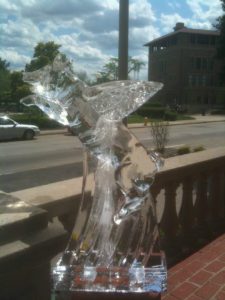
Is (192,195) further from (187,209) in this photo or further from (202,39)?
(202,39)

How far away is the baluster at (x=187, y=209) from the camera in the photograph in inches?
163

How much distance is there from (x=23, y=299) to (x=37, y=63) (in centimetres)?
2404

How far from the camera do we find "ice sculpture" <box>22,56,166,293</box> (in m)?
2.10

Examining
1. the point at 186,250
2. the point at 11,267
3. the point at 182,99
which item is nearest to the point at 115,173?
the point at 11,267

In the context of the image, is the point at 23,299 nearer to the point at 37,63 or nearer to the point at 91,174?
the point at 91,174

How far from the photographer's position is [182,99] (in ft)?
253

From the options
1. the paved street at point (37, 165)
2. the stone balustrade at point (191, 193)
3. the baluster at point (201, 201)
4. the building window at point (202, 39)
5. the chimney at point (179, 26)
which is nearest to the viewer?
the stone balustrade at point (191, 193)

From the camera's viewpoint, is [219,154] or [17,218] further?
[219,154]

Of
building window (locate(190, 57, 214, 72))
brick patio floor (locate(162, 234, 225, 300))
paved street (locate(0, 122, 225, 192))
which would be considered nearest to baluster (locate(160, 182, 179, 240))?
brick patio floor (locate(162, 234, 225, 300))

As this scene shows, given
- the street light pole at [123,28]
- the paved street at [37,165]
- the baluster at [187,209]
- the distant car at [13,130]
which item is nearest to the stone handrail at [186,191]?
the baluster at [187,209]

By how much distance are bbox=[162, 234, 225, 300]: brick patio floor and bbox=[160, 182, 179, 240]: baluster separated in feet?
0.93

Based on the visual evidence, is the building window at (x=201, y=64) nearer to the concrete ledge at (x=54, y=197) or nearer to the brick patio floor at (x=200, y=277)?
the brick patio floor at (x=200, y=277)

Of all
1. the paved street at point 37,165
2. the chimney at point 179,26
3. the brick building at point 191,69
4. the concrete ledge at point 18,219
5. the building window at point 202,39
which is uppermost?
the chimney at point 179,26

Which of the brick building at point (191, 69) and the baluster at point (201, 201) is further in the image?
→ the brick building at point (191, 69)
